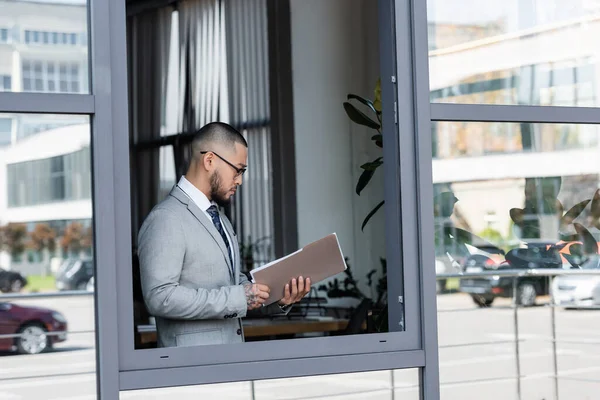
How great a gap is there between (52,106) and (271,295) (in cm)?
89

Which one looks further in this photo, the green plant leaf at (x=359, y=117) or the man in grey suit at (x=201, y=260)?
the green plant leaf at (x=359, y=117)

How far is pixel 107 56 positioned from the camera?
7.61 feet

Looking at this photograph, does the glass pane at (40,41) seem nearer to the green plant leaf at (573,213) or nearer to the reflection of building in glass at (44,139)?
the reflection of building in glass at (44,139)

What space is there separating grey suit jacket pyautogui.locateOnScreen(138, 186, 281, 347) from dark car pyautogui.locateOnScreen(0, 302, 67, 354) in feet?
1.15

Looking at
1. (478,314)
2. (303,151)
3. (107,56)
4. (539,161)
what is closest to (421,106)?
(539,161)

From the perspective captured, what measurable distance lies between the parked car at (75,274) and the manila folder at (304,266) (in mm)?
551

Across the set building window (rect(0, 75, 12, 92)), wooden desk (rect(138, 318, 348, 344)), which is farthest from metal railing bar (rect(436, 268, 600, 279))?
wooden desk (rect(138, 318, 348, 344))

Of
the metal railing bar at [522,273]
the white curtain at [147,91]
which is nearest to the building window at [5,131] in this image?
the metal railing bar at [522,273]

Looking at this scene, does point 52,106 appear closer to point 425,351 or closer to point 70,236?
point 70,236

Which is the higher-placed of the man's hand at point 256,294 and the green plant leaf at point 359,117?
the green plant leaf at point 359,117

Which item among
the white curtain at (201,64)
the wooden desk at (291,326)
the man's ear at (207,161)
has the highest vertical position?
the white curtain at (201,64)

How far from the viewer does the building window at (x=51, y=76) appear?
2.27m

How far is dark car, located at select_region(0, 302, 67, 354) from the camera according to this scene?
2213mm

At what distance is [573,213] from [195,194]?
4.08 ft
